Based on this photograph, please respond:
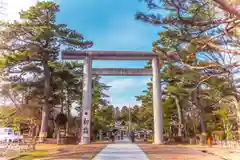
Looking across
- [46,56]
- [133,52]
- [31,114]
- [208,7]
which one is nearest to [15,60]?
[46,56]

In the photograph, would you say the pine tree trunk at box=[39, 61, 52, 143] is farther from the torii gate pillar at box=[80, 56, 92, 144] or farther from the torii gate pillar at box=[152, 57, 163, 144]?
the torii gate pillar at box=[152, 57, 163, 144]

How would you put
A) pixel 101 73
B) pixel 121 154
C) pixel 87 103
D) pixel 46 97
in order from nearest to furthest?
pixel 121 154 → pixel 87 103 → pixel 101 73 → pixel 46 97

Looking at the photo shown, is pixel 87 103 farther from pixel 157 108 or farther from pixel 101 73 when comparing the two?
pixel 157 108

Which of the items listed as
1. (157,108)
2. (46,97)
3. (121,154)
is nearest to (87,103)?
(46,97)

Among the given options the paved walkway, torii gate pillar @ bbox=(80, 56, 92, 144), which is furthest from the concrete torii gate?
the paved walkway

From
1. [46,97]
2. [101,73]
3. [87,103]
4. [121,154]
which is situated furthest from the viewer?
[46,97]

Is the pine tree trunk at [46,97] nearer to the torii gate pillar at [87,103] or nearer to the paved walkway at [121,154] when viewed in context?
the torii gate pillar at [87,103]

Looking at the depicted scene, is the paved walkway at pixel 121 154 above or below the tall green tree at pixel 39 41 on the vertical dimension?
below

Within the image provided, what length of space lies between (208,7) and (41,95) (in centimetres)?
1620

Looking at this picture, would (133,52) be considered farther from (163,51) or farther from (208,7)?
(208,7)

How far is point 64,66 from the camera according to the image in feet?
59.5

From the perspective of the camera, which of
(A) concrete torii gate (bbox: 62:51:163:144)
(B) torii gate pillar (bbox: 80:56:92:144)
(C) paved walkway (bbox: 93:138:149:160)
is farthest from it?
(A) concrete torii gate (bbox: 62:51:163:144)

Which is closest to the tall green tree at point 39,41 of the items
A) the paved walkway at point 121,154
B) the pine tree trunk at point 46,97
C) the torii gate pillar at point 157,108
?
the pine tree trunk at point 46,97

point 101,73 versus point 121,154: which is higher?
point 101,73
